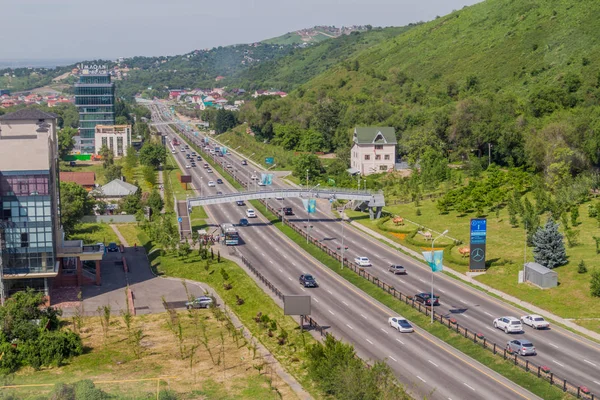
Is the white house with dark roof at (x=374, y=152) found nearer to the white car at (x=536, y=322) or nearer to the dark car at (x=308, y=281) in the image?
the dark car at (x=308, y=281)

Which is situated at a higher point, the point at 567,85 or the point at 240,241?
the point at 567,85

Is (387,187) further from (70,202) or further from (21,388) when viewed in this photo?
(21,388)

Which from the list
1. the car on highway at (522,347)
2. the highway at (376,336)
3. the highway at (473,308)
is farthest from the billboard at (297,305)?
the car on highway at (522,347)

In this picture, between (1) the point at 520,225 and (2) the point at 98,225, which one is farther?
(2) the point at 98,225

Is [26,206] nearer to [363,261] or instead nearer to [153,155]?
[363,261]

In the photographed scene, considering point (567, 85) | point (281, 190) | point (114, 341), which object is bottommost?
point (114, 341)

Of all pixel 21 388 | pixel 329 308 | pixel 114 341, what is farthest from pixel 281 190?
pixel 21 388

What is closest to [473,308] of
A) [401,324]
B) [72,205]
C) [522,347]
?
[401,324]
